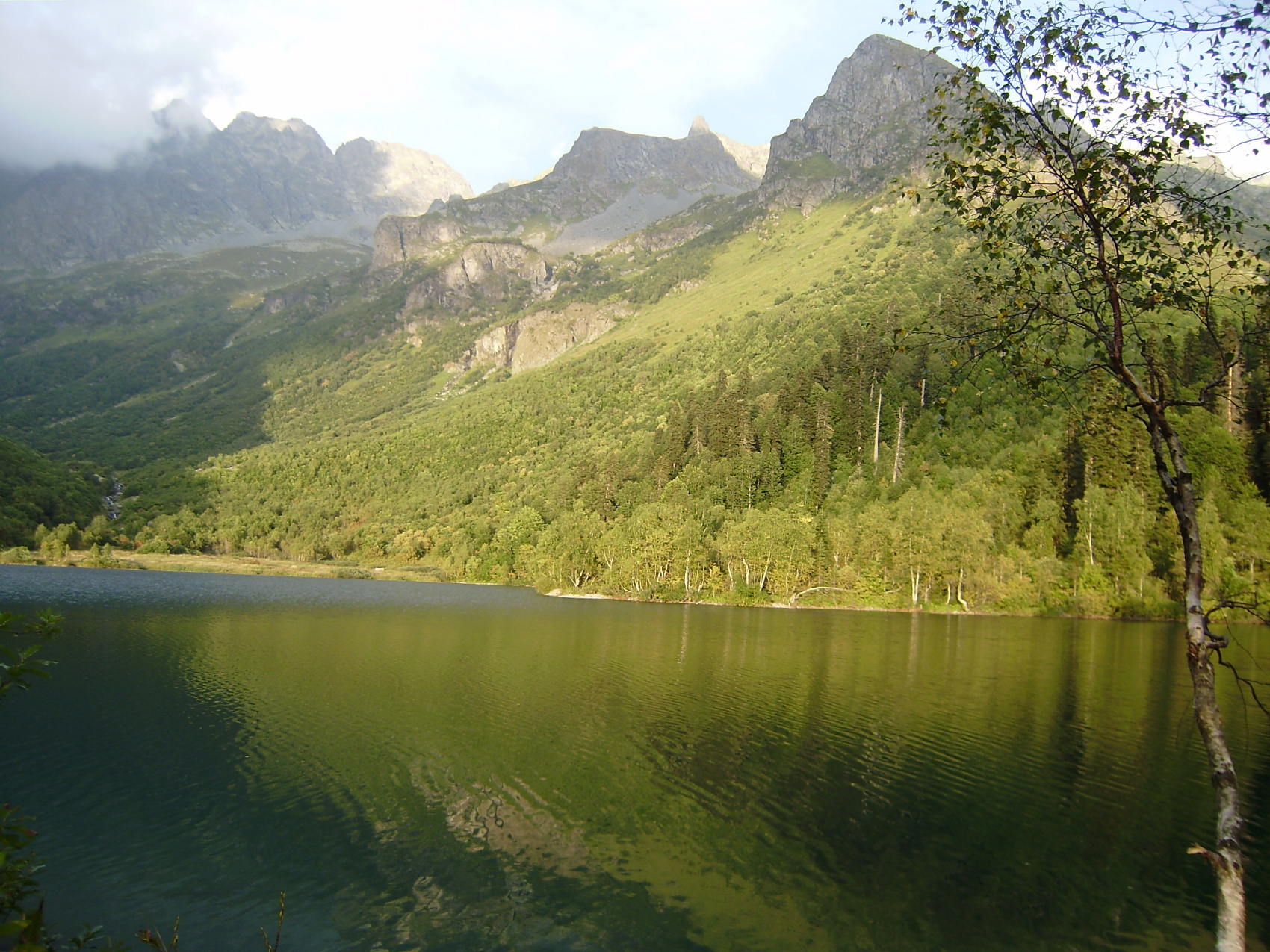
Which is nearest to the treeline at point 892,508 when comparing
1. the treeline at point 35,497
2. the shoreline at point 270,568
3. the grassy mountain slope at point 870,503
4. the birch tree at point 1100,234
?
the grassy mountain slope at point 870,503

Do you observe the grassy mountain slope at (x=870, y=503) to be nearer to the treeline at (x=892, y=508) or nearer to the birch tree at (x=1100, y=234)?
the treeline at (x=892, y=508)

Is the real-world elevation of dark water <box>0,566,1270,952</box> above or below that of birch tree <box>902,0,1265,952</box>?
below

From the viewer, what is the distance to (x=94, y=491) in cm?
17488

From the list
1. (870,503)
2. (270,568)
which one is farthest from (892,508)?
(270,568)

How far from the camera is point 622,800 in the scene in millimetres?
23203

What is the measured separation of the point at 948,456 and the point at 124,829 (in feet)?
348

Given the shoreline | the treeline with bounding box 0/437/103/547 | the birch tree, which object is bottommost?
the shoreline

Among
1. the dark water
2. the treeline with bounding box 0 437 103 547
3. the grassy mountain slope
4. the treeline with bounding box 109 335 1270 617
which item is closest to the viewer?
the dark water

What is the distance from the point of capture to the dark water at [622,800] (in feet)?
53.4

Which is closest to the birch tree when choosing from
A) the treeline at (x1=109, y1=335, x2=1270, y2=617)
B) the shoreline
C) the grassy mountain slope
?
the grassy mountain slope

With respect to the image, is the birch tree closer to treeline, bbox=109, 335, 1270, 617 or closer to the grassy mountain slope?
the grassy mountain slope

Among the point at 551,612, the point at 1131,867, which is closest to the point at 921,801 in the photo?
the point at 1131,867

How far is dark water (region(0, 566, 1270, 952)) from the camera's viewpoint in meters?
16.3

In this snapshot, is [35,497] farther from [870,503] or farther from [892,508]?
[892,508]
